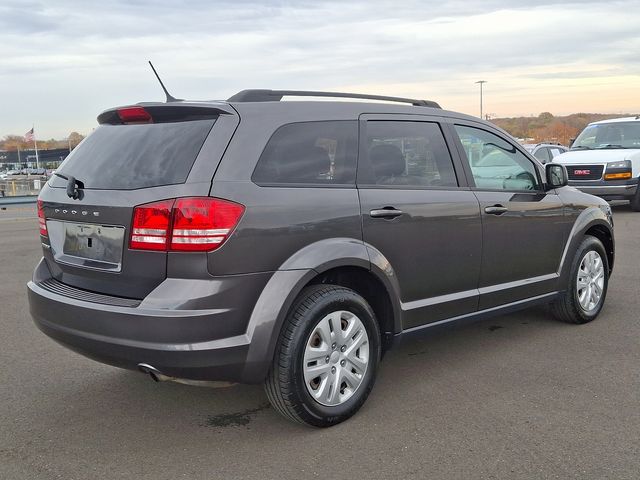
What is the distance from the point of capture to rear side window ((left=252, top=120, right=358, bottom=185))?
3.46 metres

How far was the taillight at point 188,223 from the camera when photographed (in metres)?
3.13

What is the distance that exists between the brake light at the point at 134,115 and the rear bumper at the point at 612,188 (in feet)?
41.1

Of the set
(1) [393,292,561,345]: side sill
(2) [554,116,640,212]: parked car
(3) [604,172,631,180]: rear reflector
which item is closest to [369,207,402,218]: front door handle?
(1) [393,292,561,345]: side sill

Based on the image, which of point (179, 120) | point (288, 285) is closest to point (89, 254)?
point (179, 120)

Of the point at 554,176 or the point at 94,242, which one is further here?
the point at 554,176

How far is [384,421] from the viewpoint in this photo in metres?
3.67

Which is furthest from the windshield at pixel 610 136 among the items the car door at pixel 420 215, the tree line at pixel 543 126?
the tree line at pixel 543 126

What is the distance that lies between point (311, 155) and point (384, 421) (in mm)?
1535

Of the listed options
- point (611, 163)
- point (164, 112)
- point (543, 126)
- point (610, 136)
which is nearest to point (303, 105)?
point (164, 112)

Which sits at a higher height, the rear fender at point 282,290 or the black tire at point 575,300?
the rear fender at point 282,290

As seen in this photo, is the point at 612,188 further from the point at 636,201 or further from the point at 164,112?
the point at 164,112

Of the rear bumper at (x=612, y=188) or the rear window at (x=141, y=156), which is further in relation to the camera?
the rear bumper at (x=612, y=188)

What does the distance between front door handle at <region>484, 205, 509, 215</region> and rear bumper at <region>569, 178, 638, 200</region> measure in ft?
34.9

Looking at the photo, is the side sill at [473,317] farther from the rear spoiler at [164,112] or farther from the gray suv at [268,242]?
the rear spoiler at [164,112]
